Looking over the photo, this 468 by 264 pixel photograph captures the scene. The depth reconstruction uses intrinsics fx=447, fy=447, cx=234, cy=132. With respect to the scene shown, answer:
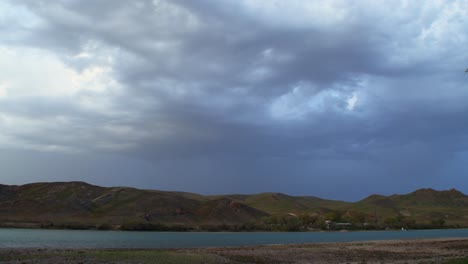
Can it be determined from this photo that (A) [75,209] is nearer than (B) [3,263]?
No

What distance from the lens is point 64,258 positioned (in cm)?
4016

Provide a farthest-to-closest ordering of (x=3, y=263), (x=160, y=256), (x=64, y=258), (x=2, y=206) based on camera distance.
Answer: (x=2, y=206)
(x=160, y=256)
(x=64, y=258)
(x=3, y=263)

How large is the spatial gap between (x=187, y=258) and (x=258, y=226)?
160 meters

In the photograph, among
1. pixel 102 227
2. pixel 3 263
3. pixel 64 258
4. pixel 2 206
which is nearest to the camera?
pixel 3 263

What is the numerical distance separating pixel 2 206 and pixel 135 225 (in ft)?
218

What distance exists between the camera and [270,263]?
40719 millimetres

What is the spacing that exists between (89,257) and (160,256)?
6.63m

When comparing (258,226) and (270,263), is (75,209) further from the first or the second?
(270,263)

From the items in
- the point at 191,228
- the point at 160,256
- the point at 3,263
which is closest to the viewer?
the point at 3,263

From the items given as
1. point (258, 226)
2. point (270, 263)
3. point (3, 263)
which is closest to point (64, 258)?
point (3, 263)

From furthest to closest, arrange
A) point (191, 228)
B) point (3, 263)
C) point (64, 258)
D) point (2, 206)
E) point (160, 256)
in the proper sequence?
point (2, 206), point (191, 228), point (160, 256), point (64, 258), point (3, 263)

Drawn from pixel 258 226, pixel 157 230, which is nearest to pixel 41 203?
pixel 157 230

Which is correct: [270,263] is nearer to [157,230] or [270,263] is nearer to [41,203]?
[157,230]

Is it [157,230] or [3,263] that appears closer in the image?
[3,263]
